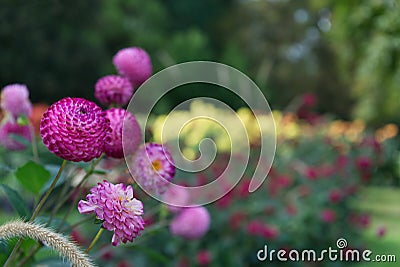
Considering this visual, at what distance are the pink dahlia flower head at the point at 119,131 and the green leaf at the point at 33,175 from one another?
12cm

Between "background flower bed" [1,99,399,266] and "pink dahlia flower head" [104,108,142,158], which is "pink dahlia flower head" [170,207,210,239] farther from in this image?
"background flower bed" [1,99,399,266]

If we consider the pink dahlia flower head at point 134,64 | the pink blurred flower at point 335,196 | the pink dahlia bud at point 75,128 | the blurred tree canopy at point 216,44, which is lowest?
the pink dahlia bud at point 75,128

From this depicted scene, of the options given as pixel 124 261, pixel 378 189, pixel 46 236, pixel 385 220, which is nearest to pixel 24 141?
pixel 46 236

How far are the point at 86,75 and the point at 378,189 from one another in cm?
865

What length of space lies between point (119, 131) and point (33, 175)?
0.55 ft

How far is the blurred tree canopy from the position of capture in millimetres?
10137

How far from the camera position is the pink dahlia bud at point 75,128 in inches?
24.4

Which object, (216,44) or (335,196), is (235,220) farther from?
(216,44)

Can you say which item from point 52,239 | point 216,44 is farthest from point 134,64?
point 216,44

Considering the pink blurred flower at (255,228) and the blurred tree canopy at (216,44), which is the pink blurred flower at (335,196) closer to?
the pink blurred flower at (255,228)

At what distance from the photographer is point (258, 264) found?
3143 mm

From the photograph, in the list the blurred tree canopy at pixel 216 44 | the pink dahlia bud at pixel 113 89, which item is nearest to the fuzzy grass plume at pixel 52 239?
the pink dahlia bud at pixel 113 89

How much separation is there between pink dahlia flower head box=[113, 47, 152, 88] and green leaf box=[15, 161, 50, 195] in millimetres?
206

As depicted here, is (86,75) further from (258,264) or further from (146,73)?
(146,73)
